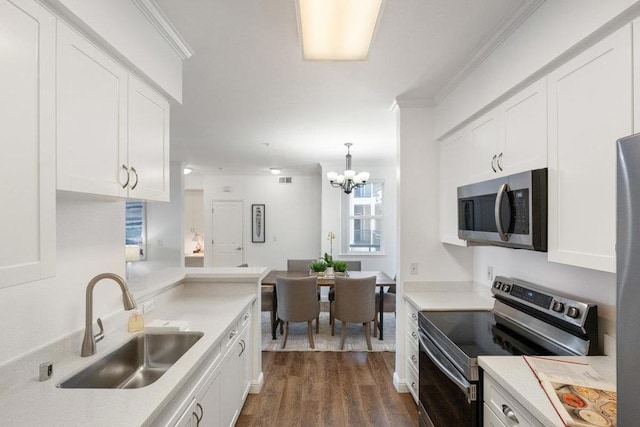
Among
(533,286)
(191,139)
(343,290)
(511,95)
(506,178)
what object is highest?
(191,139)

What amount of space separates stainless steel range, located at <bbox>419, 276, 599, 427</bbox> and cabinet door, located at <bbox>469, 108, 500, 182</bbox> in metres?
0.74

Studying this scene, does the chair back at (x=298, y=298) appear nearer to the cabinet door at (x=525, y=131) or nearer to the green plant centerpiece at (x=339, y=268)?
the green plant centerpiece at (x=339, y=268)

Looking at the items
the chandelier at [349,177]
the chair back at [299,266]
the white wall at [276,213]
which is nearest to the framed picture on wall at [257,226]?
the white wall at [276,213]

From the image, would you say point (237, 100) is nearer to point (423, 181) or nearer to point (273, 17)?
point (273, 17)

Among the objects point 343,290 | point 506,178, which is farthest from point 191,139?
point 506,178

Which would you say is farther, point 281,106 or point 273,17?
point 281,106

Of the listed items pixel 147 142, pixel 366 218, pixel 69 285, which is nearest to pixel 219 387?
pixel 69 285

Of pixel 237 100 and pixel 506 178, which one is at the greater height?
pixel 237 100

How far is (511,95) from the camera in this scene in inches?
71.0

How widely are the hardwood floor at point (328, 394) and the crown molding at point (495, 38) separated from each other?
262 centimetres

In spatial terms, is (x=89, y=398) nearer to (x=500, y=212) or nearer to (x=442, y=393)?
(x=442, y=393)

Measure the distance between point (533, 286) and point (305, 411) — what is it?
1.93m

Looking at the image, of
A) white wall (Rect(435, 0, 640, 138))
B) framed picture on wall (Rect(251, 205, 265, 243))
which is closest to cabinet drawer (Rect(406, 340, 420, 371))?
white wall (Rect(435, 0, 640, 138))

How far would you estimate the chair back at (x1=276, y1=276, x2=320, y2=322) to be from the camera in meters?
3.57
